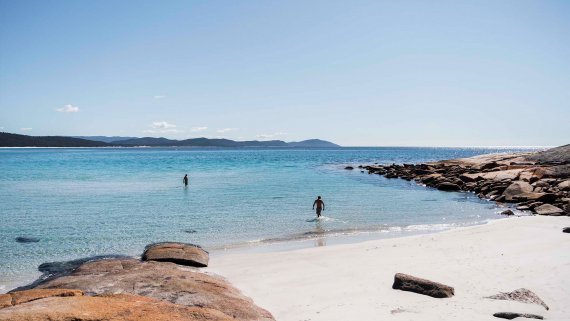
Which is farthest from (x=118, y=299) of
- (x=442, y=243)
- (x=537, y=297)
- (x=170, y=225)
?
(x=170, y=225)

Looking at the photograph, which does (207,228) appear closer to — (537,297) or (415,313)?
(415,313)

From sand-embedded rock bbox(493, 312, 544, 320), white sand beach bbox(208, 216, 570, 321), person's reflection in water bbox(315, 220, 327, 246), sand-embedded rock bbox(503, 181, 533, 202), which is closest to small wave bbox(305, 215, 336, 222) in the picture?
person's reflection in water bbox(315, 220, 327, 246)

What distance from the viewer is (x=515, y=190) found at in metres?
30.2

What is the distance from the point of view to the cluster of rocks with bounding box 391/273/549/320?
7949 mm

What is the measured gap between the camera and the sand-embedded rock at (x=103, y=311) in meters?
4.89

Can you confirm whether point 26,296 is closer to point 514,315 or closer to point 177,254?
point 177,254

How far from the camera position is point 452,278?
10.9 meters

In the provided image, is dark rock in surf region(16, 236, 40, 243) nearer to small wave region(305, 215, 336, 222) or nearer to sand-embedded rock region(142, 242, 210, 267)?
sand-embedded rock region(142, 242, 210, 267)

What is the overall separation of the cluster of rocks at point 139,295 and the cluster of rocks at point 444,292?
382 centimetres

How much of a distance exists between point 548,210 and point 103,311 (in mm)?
24602

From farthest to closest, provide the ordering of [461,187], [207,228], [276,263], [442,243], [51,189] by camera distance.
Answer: [461,187], [51,189], [207,228], [442,243], [276,263]

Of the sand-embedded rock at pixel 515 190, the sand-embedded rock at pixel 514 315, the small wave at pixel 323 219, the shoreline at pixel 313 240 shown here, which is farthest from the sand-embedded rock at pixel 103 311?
the sand-embedded rock at pixel 515 190

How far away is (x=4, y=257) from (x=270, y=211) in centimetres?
1396

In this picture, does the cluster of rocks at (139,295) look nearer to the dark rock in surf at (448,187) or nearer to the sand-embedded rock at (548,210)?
the sand-embedded rock at (548,210)
